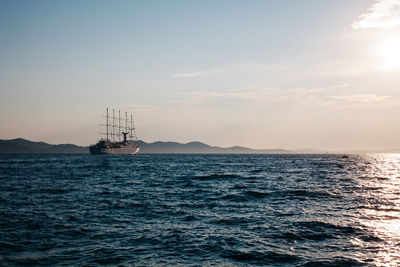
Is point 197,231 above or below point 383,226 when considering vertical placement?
above

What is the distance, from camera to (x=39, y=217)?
1650 centimetres

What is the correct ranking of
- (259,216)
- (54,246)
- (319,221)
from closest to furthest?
(54,246), (319,221), (259,216)

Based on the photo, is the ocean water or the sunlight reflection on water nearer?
the ocean water

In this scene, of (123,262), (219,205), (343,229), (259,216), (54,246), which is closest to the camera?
(123,262)

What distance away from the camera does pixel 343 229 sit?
14.6 m

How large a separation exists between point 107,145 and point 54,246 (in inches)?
7044

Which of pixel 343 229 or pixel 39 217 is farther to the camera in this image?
pixel 39 217

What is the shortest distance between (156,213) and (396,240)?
12.3 m

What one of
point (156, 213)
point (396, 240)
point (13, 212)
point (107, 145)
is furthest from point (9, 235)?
point (107, 145)

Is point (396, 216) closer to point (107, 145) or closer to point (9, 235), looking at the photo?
point (9, 235)

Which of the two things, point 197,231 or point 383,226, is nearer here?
point 197,231

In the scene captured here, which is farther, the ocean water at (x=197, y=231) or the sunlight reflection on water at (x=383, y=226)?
the sunlight reflection on water at (x=383, y=226)

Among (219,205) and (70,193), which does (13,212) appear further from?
(219,205)

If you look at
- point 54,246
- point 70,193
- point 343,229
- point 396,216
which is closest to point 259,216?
point 343,229
